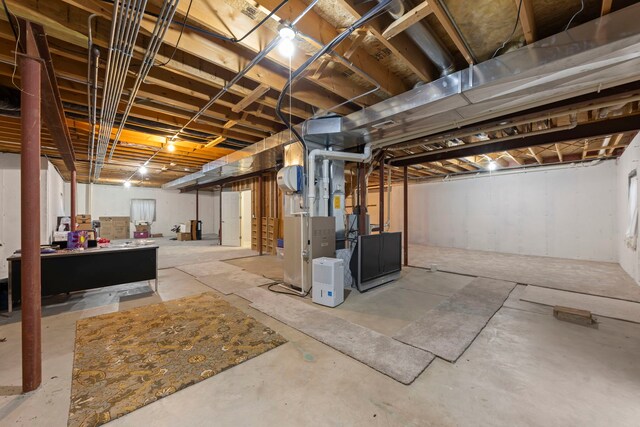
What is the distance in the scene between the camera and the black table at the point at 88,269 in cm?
308

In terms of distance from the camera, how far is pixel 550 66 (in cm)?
198

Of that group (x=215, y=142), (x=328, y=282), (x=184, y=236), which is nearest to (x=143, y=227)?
(x=184, y=236)

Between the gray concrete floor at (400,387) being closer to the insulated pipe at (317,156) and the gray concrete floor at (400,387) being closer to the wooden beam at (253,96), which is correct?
the insulated pipe at (317,156)

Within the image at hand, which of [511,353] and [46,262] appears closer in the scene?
[511,353]

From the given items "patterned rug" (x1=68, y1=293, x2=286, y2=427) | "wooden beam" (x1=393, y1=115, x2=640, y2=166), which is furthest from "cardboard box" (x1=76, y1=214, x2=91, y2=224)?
"wooden beam" (x1=393, y1=115, x2=640, y2=166)

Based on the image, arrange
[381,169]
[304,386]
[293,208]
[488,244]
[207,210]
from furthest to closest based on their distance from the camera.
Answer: [207,210], [488,244], [381,169], [293,208], [304,386]

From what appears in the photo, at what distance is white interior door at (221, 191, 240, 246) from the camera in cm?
930

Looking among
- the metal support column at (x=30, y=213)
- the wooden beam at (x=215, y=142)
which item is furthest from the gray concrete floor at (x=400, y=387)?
the wooden beam at (x=215, y=142)

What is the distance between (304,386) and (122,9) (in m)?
2.80

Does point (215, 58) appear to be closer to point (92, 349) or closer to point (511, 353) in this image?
point (92, 349)

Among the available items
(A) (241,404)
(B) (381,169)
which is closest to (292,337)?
(A) (241,404)

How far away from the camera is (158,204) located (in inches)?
500

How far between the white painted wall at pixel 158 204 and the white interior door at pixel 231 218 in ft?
17.2

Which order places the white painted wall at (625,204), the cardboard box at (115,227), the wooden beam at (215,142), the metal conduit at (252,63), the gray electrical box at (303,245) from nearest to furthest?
the metal conduit at (252,63), the gray electrical box at (303,245), the white painted wall at (625,204), the wooden beam at (215,142), the cardboard box at (115,227)
